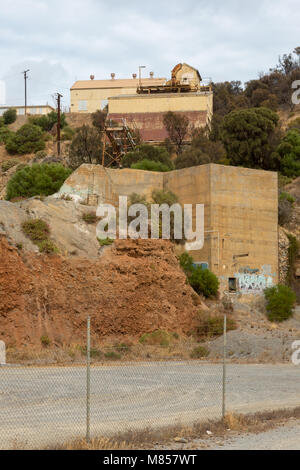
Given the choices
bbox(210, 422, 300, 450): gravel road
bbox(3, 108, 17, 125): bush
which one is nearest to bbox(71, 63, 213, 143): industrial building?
bbox(3, 108, 17, 125): bush

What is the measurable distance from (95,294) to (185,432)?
2257 cm

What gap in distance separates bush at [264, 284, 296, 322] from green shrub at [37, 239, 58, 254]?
15.0m

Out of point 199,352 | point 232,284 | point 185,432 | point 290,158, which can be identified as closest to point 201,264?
point 232,284

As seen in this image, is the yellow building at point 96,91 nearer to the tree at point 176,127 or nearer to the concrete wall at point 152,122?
the concrete wall at point 152,122

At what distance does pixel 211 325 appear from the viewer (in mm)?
37688

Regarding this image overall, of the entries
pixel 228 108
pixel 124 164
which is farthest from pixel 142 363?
pixel 228 108

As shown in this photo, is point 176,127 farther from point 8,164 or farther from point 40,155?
point 8,164

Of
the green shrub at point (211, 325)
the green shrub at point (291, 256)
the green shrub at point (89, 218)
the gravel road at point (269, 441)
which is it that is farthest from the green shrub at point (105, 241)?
the gravel road at point (269, 441)

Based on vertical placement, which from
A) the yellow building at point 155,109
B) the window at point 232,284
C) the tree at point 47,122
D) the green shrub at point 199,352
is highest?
the tree at point 47,122

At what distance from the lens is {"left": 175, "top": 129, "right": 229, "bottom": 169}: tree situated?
64000 mm

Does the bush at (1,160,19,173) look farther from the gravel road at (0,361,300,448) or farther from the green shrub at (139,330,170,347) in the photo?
the gravel road at (0,361,300,448)

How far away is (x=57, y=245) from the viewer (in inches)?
1468

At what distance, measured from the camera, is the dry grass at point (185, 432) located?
11656mm

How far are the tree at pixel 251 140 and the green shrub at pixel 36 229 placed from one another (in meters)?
33.4
